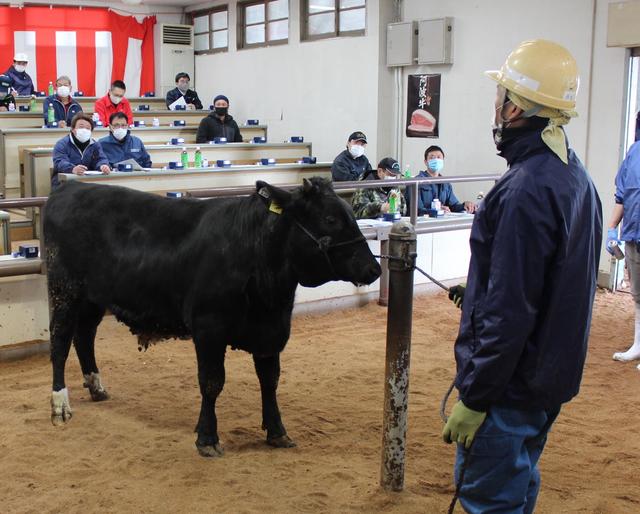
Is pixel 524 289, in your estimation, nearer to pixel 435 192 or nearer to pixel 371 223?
pixel 371 223

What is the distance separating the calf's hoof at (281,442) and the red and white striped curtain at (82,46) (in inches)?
540

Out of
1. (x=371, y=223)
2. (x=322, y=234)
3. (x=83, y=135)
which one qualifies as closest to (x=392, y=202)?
(x=371, y=223)

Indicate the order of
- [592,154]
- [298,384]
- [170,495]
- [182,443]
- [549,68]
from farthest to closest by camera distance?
[592,154] → [298,384] → [182,443] → [170,495] → [549,68]

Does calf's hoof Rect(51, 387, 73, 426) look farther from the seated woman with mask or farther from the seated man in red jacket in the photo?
the seated man in red jacket

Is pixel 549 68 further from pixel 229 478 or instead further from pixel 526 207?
pixel 229 478

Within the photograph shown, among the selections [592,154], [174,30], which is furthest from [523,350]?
[174,30]

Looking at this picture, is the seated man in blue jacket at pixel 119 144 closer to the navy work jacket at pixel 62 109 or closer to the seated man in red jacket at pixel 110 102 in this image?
the seated man in red jacket at pixel 110 102

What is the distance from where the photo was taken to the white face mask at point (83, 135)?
305 inches

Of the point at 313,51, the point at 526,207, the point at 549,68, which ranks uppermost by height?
the point at 313,51

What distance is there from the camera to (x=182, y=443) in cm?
416

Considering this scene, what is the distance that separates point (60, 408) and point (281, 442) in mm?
1317

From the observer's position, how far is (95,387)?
4805mm

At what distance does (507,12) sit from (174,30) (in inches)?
322

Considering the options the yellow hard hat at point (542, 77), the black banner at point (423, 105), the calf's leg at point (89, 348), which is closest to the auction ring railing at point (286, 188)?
the calf's leg at point (89, 348)
